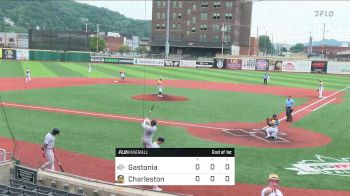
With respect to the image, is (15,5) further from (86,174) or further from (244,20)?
(244,20)

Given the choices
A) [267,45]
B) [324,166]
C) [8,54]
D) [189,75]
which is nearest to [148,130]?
[324,166]

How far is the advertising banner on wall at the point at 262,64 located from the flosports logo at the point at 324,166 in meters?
44.8

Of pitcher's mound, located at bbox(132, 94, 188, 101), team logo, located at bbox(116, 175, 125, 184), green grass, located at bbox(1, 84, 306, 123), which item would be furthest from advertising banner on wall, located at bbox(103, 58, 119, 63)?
team logo, located at bbox(116, 175, 125, 184)

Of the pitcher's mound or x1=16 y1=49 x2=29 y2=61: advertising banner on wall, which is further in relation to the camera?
x1=16 y1=49 x2=29 y2=61: advertising banner on wall

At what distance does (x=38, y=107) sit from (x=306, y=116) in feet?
45.4

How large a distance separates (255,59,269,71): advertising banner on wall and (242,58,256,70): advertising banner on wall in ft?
1.83

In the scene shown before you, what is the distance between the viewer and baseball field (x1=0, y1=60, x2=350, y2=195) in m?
11.6

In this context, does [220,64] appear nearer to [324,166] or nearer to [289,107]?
[289,107]

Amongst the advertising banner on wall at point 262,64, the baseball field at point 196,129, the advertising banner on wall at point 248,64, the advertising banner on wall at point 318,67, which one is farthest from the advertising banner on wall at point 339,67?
the baseball field at point 196,129

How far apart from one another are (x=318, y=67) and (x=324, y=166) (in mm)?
44850

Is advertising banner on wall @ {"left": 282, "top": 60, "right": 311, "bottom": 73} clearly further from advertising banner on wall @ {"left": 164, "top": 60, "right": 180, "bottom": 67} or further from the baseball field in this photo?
the baseball field

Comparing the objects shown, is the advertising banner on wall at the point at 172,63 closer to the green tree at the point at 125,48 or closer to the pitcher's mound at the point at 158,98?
the pitcher's mound at the point at 158,98

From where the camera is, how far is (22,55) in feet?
193
